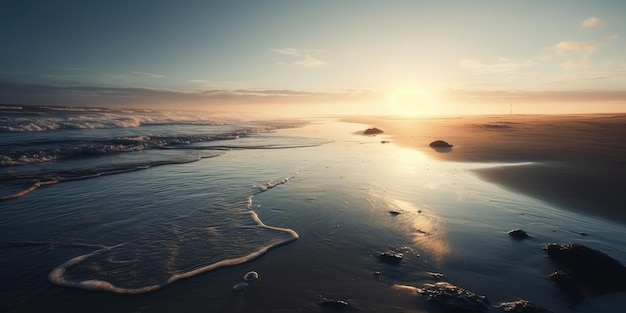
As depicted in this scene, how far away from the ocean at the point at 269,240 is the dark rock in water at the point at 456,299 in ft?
0.57

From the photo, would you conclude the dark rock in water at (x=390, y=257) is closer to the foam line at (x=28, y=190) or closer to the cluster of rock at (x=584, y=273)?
the cluster of rock at (x=584, y=273)

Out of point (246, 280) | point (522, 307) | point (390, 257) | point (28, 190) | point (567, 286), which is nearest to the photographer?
point (522, 307)

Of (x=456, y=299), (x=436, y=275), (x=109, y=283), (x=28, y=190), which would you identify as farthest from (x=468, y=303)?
(x=28, y=190)

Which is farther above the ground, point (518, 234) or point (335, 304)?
point (518, 234)

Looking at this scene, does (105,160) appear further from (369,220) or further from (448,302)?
(448,302)

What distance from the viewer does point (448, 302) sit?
385cm

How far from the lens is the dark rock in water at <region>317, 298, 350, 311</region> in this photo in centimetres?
385

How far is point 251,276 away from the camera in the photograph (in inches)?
183

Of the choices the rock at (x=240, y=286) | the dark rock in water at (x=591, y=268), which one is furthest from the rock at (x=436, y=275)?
the rock at (x=240, y=286)

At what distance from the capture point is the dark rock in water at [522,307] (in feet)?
12.3

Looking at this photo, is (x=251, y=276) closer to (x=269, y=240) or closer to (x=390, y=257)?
(x=269, y=240)

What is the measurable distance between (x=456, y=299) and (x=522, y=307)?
779mm

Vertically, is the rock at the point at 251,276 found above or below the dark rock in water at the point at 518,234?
below

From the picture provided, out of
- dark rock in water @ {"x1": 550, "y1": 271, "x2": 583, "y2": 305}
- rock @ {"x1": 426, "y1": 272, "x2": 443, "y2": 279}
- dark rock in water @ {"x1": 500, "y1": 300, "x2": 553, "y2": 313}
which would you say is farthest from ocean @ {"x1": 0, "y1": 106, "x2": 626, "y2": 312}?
dark rock in water @ {"x1": 500, "y1": 300, "x2": 553, "y2": 313}
